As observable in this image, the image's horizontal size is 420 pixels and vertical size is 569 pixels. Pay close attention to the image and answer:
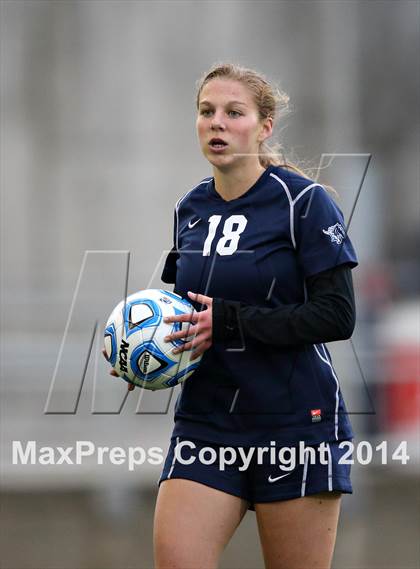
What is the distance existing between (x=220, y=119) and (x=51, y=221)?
9.88 feet

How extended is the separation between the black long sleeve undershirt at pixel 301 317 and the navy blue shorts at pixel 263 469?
27cm

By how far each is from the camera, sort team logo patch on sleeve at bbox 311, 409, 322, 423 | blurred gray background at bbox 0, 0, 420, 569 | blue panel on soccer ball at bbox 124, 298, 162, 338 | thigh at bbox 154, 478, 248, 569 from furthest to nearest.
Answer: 1. blurred gray background at bbox 0, 0, 420, 569
2. blue panel on soccer ball at bbox 124, 298, 162, 338
3. team logo patch on sleeve at bbox 311, 409, 322, 423
4. thigh at bbox 154, 478, 248, 569

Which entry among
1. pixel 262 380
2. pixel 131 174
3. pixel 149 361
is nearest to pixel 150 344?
pixel 149 361

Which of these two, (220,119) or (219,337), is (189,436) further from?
(220,119)

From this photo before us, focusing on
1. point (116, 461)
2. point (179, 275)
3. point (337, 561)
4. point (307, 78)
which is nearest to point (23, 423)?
point (116, 461)

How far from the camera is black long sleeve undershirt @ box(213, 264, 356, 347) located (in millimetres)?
2758

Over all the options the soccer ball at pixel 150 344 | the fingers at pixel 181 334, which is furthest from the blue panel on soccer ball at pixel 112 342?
the fingers at pixel 181 334

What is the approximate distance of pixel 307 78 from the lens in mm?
5773

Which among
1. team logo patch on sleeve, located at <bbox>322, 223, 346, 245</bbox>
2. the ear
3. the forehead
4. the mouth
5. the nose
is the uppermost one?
→ the forehead

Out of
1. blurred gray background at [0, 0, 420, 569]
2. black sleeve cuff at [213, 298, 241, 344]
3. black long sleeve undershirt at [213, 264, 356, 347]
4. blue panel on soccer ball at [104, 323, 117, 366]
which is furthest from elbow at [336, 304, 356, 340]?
blurred gray background at [0, 0, 420, 569]

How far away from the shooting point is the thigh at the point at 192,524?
8.86 ft

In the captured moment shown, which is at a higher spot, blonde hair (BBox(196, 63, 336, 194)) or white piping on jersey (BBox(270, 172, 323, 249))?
blonde hair (BBox(196, 63, 336, 194))

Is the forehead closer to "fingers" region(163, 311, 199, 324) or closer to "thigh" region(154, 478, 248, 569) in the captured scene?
"fingers" region(163, 311, 199, 324)

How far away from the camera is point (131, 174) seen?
5797 mm
